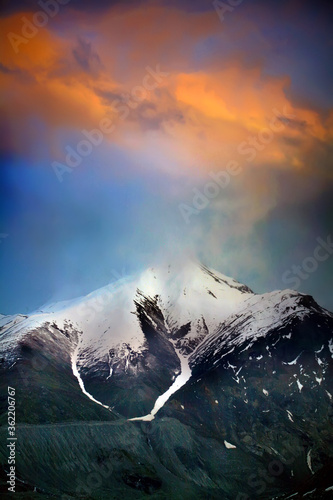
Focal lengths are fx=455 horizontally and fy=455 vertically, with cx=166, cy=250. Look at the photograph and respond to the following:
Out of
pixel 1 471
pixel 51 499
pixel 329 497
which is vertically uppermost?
pixel 1 471

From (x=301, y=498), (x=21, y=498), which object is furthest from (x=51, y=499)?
(x=301, y=498)

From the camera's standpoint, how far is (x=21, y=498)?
18038cm

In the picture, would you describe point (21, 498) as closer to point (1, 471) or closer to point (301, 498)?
point (1, 471)

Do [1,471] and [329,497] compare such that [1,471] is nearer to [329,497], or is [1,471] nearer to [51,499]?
[51,499]

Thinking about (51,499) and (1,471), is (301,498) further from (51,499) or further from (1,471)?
(1,471)

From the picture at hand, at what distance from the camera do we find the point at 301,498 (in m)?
200

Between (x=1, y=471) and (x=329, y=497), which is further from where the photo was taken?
(x=1, y=471)

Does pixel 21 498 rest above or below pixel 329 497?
above

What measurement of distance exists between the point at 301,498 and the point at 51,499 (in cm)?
10859

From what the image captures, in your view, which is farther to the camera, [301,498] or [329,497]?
[301,498]

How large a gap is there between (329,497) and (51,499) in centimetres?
11512

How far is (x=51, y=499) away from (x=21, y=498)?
1831 cm

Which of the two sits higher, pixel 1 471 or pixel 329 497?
pixel 1 471

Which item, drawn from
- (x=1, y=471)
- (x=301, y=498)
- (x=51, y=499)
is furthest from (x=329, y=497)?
(x=1, y=471)
